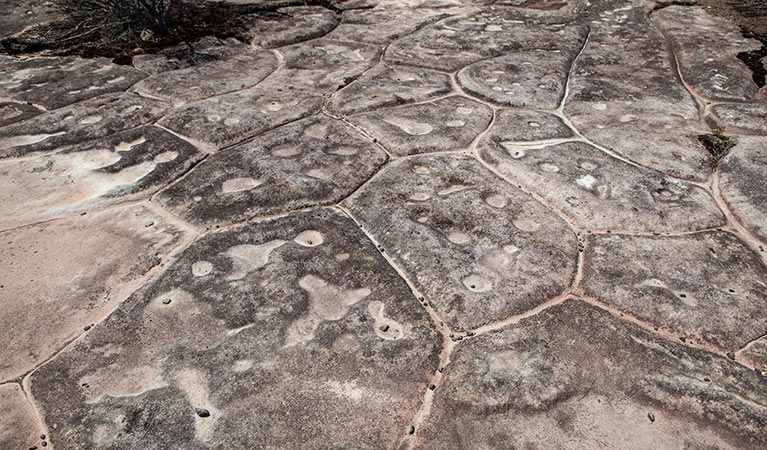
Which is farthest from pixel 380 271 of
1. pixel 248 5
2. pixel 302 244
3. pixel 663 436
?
pixel 248 5

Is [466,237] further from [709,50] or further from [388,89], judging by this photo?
[709,50]

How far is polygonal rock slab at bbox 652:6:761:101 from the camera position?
140 inches

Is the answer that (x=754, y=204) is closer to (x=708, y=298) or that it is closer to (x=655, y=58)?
(x=708, y=298)

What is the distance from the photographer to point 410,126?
120 inches

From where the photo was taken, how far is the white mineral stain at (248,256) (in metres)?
2.09

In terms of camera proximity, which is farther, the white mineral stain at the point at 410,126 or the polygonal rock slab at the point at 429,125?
the white mineral stain at the point at 410,126

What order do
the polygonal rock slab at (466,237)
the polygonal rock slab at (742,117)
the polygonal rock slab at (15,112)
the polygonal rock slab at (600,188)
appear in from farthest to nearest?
the polygonal rock slab at (15,112) → the polygonal rock slab at (742,117) → the polygonal rock slab at (600,188) → the polygonal rock slab at (466,237)

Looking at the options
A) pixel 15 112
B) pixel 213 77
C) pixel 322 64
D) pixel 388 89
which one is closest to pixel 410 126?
pixel 388 89

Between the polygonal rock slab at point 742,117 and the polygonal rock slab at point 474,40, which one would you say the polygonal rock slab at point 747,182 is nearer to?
the polygonal rock slab at point 742,117

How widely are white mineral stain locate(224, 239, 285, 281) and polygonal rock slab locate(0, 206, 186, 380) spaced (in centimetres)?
28

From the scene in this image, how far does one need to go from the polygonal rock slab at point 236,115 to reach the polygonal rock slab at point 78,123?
0.65 ft

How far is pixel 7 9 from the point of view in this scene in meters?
4.91

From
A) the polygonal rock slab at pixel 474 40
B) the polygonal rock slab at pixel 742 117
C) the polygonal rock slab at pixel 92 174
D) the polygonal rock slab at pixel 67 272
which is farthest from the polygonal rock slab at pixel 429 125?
the polygonal rock slab at pixel 742 117

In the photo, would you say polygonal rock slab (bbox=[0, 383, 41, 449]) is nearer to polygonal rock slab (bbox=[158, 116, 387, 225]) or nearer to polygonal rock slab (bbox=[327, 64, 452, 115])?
polygonal rock slab (bbox=[158, 116, 387, 225])
